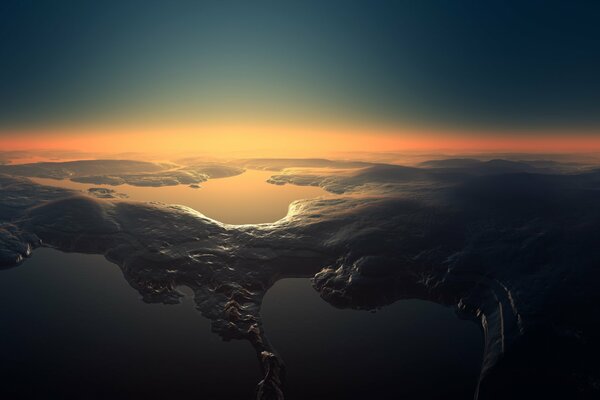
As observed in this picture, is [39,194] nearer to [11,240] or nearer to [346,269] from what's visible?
[11,240]

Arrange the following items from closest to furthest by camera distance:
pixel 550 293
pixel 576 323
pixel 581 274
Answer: pixel 576 323
pixel 550 293
pixel 581 274

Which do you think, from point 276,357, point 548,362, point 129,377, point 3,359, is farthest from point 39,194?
point 548,362

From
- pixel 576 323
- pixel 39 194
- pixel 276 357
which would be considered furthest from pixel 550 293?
pixel 39 194

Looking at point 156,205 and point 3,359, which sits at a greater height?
point 156,205

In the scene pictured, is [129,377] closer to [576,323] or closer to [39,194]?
[576,323]

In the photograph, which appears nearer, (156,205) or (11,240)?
(11,240)

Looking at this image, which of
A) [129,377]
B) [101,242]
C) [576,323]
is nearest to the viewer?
[129,377]
